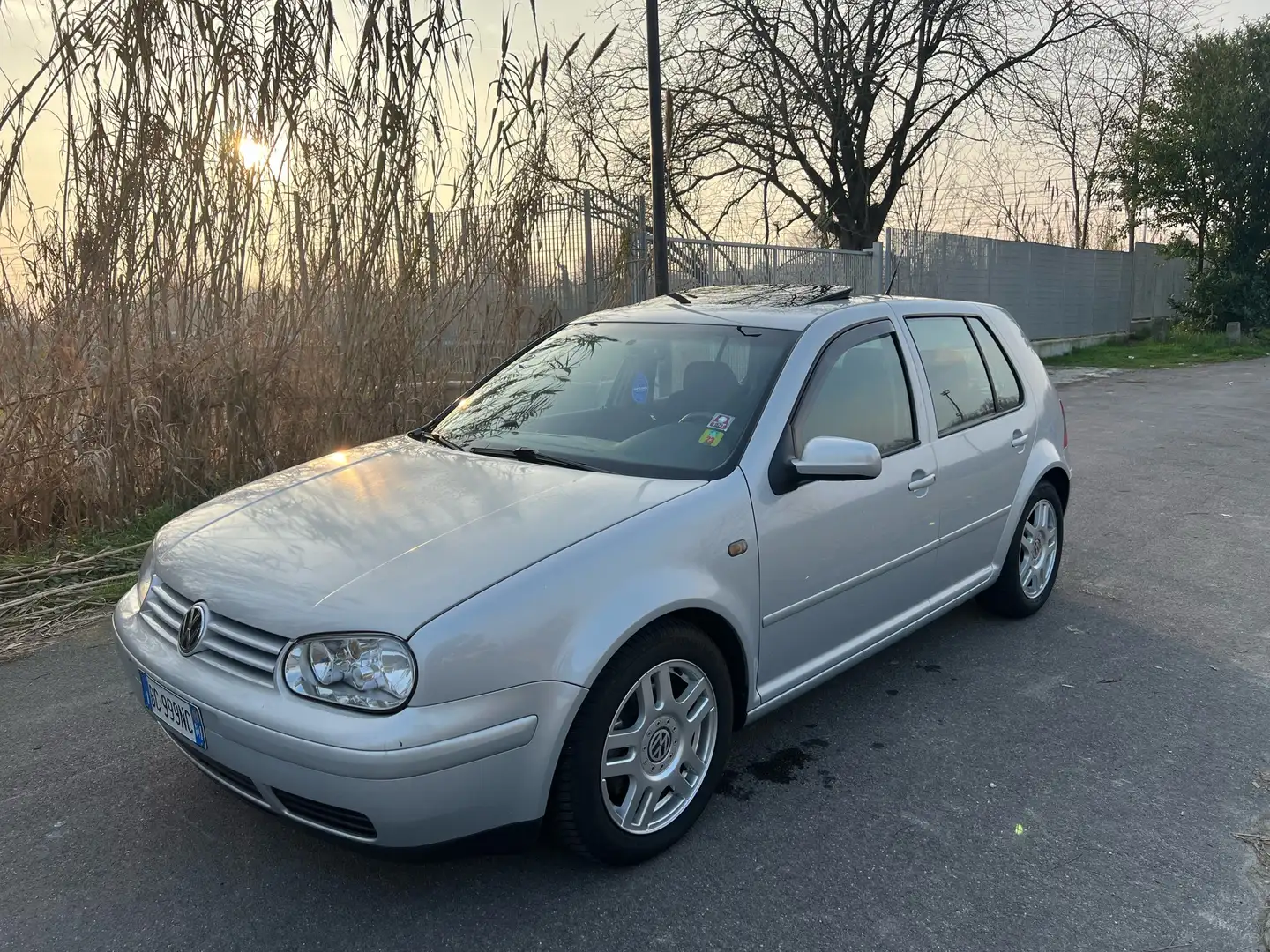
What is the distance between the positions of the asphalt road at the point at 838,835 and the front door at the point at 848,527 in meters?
0.42

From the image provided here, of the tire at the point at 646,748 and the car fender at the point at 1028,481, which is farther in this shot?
the car fender at the point at 1028,481

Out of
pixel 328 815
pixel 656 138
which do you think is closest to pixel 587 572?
pixel 328 815

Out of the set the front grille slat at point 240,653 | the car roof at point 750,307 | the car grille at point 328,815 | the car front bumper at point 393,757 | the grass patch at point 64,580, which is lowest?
the grass patch at point 64,580

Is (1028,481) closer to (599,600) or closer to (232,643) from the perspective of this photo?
(599,600)

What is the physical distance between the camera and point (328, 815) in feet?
7.57

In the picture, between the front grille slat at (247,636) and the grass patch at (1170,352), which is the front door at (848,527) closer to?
the front grille slat at (247,636)

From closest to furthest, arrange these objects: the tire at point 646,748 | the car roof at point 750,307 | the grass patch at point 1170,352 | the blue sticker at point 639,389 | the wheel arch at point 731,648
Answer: the tire at point 646,748, the wheel arch at point 731,648, the blue sticker at point 639,389, the car roof at point 750,307, the grass patch at point 1170,352

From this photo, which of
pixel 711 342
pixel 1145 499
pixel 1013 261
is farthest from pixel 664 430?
pixel 1013 261

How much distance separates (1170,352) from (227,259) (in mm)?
21415

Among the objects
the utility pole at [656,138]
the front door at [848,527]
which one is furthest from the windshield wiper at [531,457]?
the utility pole at [656,138]

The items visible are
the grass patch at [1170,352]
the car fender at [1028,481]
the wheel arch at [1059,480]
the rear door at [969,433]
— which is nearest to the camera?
the rear door at [969,433]

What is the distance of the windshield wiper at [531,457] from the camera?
3.13 meters

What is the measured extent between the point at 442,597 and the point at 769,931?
119 centimetres

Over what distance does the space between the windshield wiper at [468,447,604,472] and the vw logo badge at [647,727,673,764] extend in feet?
2.77
